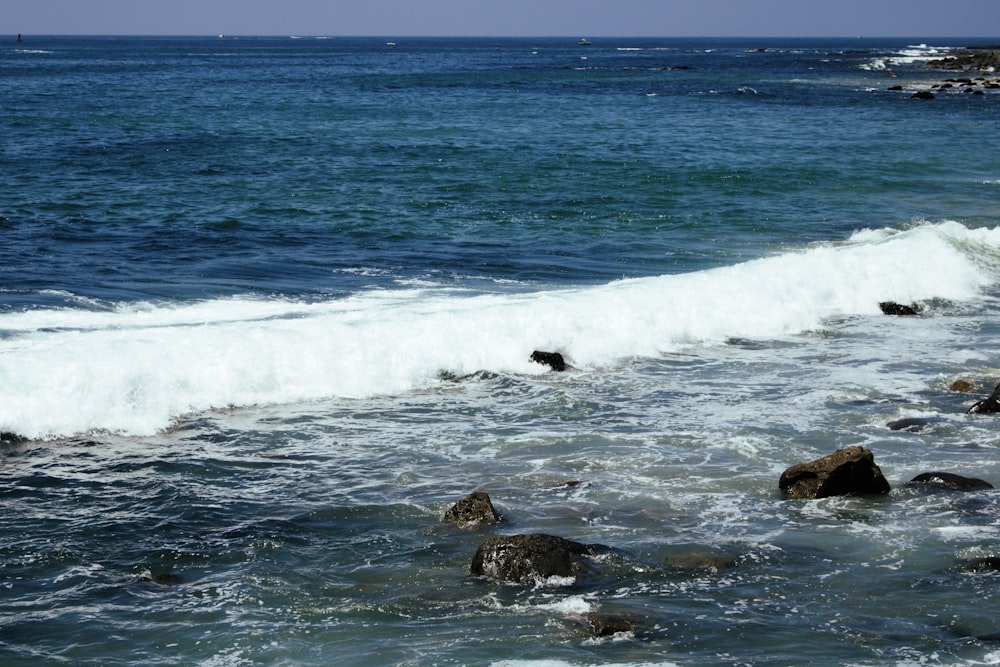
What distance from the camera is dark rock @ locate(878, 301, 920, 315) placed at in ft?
59.7

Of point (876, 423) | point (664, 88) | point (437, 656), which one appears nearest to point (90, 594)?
point (437, 656)

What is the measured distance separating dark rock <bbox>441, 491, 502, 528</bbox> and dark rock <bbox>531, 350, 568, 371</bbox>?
5.45 m

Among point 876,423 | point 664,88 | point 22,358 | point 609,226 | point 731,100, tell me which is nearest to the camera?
point 876,423

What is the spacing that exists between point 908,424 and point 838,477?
268cm

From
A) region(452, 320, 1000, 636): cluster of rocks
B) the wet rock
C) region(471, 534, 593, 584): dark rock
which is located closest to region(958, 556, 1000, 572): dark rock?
region(452, 320, 1000, 636): cluster of rocks

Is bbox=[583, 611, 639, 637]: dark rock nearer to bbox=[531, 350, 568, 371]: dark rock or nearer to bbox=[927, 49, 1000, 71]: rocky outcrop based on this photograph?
bbox=[531, 350, 568, 371]: dark rock

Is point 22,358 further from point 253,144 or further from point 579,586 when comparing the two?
point 253,144

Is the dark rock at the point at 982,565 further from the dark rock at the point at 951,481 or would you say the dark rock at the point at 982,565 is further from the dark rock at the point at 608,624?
the dark rock at the point at 608,624

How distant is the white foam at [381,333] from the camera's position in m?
12.7

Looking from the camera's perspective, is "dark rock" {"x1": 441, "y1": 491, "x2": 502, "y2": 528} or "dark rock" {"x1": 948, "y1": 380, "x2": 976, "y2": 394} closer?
"dark rock" {"x1": 441, "y1": 491, "x2": 502, "y2": 528}

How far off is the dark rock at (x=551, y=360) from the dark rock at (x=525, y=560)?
6417mm

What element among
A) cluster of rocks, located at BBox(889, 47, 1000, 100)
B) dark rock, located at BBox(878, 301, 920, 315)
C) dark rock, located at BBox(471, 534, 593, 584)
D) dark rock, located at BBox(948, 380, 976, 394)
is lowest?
dark rock, located at BBox(878, 301, 920, 315)

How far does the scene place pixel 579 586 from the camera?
26.7ft

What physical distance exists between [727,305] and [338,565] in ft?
33.9
